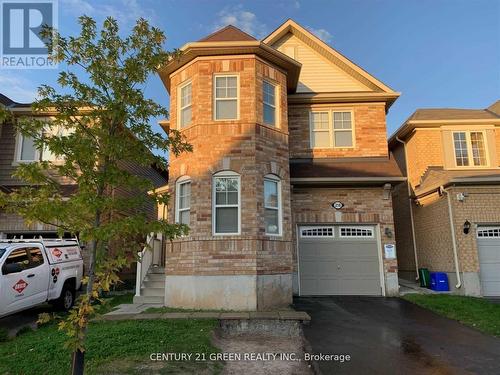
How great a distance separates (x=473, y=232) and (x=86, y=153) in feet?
43.8

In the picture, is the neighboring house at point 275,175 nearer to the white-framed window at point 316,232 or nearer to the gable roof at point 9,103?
the white-framed window at point 316,232

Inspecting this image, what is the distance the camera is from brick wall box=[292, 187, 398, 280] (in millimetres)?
12953

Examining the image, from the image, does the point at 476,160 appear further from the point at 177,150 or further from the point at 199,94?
the point at 177,150

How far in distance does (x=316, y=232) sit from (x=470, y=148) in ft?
26.1

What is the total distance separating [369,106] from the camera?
1398cm

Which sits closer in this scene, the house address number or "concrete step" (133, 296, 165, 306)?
"concrete step" (133, 296, 165, 306)

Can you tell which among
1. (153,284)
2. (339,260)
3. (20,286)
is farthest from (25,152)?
A: (339,260)

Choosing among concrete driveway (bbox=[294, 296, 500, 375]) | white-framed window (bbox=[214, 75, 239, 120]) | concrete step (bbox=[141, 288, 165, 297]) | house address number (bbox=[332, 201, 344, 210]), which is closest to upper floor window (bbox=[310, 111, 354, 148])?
house address number (bbox=[332, 201, 344, 210])

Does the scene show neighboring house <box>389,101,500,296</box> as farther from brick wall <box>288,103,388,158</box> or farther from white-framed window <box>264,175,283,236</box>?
white-framed window <box>264,175,283,236</box>

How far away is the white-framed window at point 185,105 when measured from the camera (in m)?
11.4

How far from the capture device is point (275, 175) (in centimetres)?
1102

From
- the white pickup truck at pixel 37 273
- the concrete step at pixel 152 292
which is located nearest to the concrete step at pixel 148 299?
the concrete step at pixel 152 292

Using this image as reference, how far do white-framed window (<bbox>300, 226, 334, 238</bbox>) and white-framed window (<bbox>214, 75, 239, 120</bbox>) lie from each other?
5.04 m

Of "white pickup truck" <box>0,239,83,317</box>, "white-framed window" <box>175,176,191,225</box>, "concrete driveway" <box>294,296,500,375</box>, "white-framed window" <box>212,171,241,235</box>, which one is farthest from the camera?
"white-framed window" <box>175,176,191,225</box>
